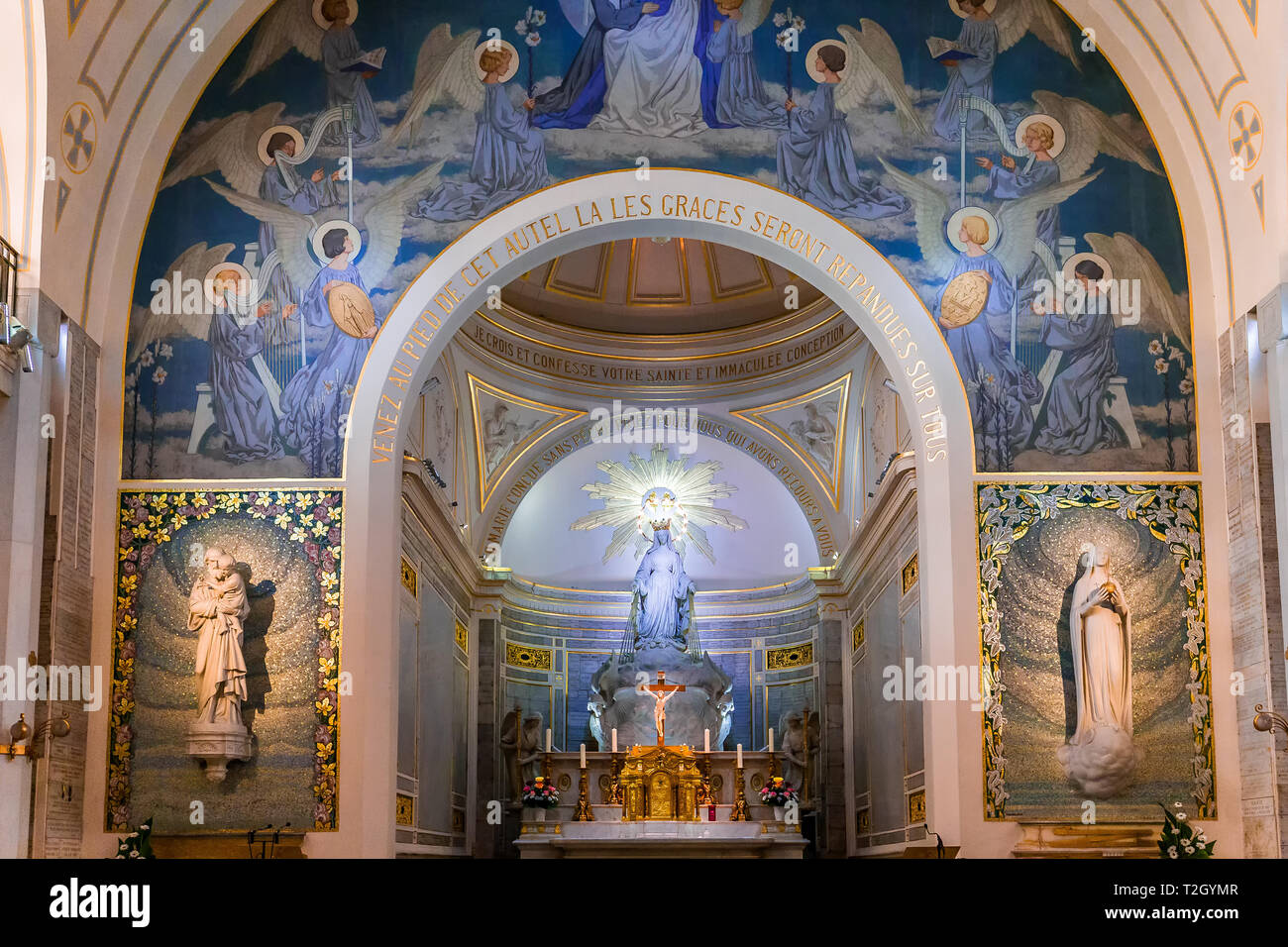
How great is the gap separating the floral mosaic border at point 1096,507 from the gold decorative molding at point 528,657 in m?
→ 10.9

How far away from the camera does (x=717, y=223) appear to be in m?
15.2

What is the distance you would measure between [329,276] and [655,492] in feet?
35.6

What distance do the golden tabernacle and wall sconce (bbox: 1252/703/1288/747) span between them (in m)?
8.66

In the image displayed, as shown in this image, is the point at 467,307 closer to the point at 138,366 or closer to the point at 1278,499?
the point at 138,366

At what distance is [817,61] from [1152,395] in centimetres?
465

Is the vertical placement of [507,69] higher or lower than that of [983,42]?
lower

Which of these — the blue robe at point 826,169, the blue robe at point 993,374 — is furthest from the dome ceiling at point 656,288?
the blue robe at point 993,374

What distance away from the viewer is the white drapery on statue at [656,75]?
1526 centimetres

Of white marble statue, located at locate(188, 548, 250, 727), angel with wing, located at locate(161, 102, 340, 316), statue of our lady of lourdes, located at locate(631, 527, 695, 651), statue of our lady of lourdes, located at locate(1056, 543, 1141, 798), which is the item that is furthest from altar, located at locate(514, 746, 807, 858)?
angel with wing, located at locate(161, 102, 340, 316)

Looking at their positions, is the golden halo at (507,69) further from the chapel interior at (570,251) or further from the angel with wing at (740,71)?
the angel with wing at (740,71)

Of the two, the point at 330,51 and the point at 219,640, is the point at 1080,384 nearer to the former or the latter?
the point at 330,51

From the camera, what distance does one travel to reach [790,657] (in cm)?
2388

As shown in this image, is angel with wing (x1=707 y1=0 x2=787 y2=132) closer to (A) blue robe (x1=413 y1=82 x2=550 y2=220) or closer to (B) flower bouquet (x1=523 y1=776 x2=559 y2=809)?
(A) blue robe (x1=413 y1=82 x2=550 y2=220)
